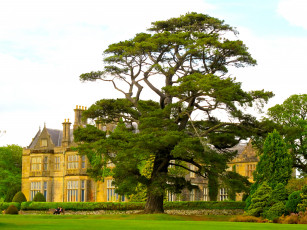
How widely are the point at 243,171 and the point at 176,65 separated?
20.2 meters

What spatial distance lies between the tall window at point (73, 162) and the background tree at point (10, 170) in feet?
25.1

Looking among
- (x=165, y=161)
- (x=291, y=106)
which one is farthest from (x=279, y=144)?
(x=291, y=106)

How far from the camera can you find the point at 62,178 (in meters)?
52.6

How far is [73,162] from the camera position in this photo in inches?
2028

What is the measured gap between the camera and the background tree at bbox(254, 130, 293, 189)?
29641 mm

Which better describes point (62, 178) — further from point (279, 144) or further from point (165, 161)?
point (279, 144)

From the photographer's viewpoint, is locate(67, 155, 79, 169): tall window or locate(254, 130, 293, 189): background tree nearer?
locate(254, 130, 293, 189): background tree

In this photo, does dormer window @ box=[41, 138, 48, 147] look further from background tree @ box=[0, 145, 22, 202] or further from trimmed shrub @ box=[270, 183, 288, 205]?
trimmed shrub @ box=[270, 183, 288, 205]

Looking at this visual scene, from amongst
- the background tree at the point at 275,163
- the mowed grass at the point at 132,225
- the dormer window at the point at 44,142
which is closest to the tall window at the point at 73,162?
the dormer window at the point at 44,142

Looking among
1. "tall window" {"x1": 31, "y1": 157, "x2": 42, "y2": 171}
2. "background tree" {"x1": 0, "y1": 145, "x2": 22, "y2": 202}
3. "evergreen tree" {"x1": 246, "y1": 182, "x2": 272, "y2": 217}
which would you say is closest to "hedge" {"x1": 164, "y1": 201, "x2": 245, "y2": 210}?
"evergreen tree" {"x1": 246, "y1": 182, "x2": 272, "y2": 217}

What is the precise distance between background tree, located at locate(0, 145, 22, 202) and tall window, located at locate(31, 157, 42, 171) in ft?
13.0

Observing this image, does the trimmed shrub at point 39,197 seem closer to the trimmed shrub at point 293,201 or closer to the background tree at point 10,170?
the background tree at point 10,170

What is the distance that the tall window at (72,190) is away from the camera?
5066 cm

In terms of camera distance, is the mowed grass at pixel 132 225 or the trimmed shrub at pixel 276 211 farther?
the trimmed shrub at pixel 276 211
